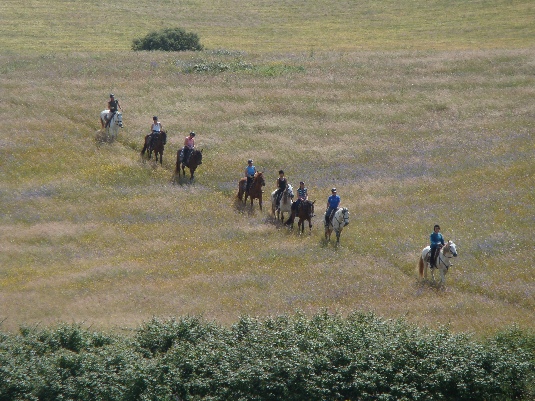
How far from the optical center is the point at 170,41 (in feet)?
221

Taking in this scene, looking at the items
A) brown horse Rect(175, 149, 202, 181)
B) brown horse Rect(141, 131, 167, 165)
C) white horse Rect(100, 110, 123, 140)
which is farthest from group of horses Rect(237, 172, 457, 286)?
white horse Rect(100, 110, 123, 140)

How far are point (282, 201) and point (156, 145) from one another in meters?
9.41

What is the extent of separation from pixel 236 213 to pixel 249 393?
690 inches

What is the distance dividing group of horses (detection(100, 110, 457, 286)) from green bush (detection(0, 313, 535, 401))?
343 inches

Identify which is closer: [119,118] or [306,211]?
[306,211]

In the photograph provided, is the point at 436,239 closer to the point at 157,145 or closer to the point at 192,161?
the point at 192,161

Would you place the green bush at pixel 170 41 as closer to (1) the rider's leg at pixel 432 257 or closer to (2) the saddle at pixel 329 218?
(2) the saddle at pixel 329 218

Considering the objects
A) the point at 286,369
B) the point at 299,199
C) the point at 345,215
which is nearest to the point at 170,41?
the point at 299,199

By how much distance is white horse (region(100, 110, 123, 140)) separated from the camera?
45125 millimetres

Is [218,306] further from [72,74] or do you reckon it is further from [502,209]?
[72,74]

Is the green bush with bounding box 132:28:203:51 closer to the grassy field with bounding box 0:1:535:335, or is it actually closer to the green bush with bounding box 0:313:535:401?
the grassy field with bounding box 0:1:535:335

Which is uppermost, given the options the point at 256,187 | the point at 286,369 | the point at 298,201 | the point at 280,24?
the point at 280,24

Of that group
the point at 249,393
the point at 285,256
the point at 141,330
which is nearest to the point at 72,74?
the point at 285,256

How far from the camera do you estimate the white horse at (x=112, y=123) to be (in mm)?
45125
